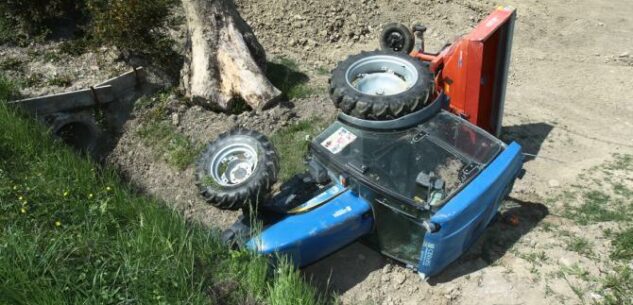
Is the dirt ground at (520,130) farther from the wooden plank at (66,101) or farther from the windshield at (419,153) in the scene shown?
the windshield at (419,153)

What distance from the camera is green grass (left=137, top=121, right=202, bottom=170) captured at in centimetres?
689

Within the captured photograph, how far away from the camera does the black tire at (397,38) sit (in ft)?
25.6

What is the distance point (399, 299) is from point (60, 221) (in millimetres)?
2957

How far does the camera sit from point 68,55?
26.2 ft

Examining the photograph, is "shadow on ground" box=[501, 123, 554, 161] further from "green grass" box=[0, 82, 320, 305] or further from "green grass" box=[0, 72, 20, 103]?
"green grass" box=[0, 72, 20, 103]

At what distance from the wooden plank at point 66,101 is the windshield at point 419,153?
11.2 feet

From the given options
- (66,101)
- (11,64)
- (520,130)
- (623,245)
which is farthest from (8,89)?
(623,245)

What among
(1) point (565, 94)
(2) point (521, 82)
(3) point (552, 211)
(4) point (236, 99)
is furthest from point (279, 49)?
(3) point (552, 211)

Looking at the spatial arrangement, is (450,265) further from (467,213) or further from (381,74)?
(381,74)

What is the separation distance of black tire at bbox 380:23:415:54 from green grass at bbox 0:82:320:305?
418 cm

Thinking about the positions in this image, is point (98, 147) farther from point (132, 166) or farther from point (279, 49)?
point (279, 49)

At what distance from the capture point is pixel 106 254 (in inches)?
164

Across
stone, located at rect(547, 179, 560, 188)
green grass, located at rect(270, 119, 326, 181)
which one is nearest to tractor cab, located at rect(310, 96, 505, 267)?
green grass, located at rect(270, 119, 326, 181)

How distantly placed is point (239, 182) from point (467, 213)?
1874mm
